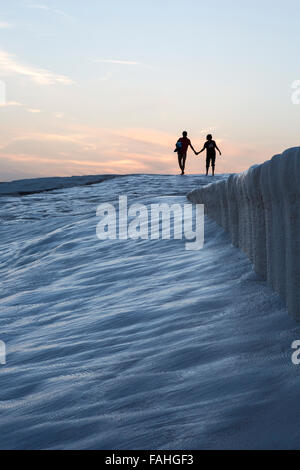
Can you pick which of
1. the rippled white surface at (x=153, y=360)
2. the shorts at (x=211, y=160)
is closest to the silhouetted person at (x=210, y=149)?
the shorts at (x=211, y=160)

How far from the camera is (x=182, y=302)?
453 cm

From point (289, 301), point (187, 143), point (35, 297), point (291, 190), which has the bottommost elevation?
point (35, 297)

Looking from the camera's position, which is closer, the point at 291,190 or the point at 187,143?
the point at 291,190

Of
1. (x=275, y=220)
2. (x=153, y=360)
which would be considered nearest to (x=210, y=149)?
(x=275, y=220)

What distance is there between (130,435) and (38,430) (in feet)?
1.62

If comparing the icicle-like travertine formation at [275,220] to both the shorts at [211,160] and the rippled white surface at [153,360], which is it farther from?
the shorts at [211,160]

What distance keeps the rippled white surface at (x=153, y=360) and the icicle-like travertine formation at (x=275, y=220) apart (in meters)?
0.16

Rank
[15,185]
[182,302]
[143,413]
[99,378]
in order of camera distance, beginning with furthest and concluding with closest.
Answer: [15,185] → [182,302] → [99,378] → [143,413]

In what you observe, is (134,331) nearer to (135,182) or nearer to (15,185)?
(135,182)

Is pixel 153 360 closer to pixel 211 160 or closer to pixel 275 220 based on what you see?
pixel 275 220

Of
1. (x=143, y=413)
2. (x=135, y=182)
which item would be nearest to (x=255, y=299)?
(x=143, y=413)

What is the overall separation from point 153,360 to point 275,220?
1.41 meters

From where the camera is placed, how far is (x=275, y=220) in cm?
409

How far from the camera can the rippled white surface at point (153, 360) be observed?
2.42 meters
